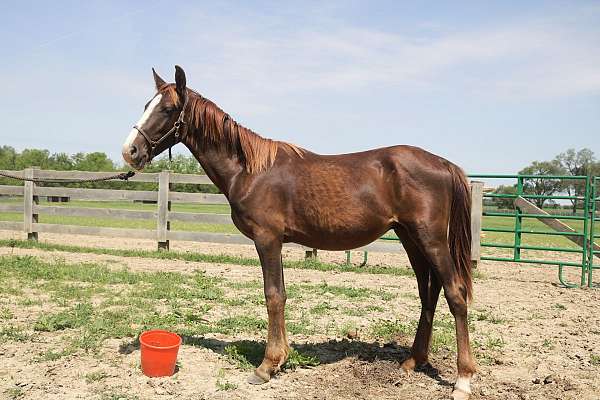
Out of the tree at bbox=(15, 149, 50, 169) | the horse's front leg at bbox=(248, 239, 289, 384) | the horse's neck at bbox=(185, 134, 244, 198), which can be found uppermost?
the tree at bbox=(15, 149, 50, 169)

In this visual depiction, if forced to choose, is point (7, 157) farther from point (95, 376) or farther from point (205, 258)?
point (95, 376)

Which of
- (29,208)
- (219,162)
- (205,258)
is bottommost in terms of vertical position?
(205,258)

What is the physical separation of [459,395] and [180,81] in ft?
11.2

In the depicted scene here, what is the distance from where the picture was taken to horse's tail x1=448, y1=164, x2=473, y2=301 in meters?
4.09

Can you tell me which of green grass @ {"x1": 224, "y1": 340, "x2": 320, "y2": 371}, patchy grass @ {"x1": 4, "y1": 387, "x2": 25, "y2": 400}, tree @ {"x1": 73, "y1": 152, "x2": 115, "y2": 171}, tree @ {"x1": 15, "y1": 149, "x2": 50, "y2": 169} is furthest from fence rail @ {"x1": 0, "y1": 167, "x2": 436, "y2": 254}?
tree @ {"x1": 73, "y1": 152, "x2": 115, "y2": 171}

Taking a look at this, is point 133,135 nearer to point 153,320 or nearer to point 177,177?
point 153,320

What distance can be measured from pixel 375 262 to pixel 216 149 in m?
7.19

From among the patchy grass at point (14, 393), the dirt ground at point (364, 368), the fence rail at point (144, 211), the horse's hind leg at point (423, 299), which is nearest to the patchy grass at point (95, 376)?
the dirt ground at point (364, 368)

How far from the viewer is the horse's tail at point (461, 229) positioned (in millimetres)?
4090

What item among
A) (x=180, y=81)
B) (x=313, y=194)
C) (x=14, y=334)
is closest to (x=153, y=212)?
(x=14, y=334)

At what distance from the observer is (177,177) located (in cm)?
1088

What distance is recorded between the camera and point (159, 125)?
4.07m

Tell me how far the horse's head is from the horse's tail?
244cm

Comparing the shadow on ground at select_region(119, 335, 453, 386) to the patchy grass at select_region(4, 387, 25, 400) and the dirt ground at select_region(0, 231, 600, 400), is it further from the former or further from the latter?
the patchy grass at select_region(4, 387, 25, 400)
